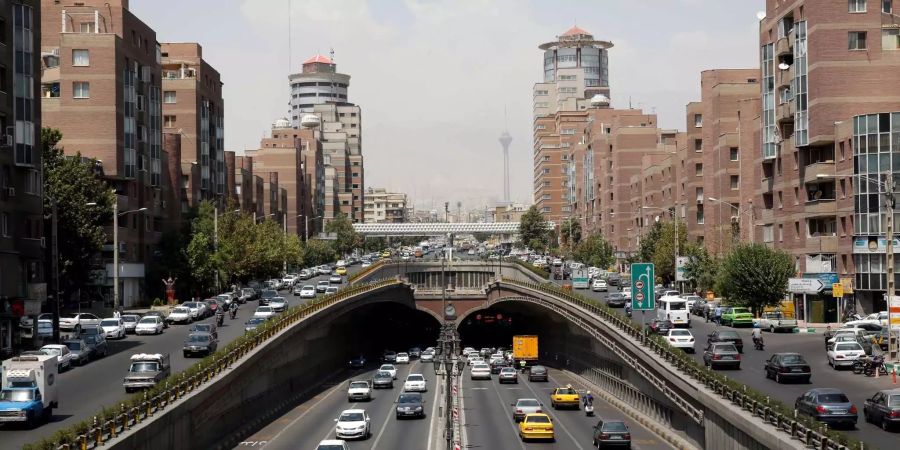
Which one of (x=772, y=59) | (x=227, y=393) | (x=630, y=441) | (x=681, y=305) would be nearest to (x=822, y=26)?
(x=772, y=59)

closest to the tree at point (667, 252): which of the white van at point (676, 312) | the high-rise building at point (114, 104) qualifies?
the white van at point (676, 312)

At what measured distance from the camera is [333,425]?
6650cm

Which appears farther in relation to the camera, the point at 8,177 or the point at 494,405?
the point at 494,405

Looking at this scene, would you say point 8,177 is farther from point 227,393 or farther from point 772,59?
point 772,59

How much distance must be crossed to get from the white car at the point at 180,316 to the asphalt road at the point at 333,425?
1218 cm

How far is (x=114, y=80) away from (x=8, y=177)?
35.1 metres

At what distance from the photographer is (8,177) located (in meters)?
71.9

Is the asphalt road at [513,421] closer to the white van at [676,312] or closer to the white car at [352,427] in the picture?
the white car at [352,427]

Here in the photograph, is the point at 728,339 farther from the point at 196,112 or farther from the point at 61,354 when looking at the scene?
the point at 196,112

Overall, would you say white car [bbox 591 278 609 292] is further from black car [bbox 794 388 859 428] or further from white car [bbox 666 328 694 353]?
black car [bbox 794 388 859 428]

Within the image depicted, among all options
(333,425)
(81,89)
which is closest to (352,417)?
(333,425)

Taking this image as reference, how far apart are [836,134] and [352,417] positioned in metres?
46.5

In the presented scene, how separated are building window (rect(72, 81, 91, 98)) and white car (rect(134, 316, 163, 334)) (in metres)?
31.1

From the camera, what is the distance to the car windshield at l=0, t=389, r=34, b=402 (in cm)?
4447
